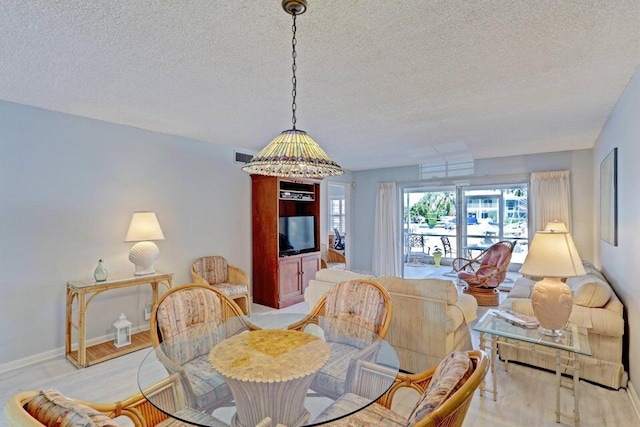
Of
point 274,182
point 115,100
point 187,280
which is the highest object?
point 115,100

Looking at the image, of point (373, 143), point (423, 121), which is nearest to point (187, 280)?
point (373, 143)

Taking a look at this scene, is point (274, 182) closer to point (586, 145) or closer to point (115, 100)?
point (115, 100)

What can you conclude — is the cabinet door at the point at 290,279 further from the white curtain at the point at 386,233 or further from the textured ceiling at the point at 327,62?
the white curtain at the point at 386,233

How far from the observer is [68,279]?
10.8 feet

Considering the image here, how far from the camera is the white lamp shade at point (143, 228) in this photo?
3543 mm

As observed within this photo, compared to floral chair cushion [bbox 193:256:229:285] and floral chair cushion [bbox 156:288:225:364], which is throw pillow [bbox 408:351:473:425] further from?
floral chair cushion [bbox 193:256:229:285]

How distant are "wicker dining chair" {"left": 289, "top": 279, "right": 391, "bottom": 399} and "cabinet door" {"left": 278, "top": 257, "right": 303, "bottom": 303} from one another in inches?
94.0

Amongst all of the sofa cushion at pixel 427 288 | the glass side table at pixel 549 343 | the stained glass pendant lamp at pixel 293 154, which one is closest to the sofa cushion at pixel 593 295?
the glass side table at pixel 549 343

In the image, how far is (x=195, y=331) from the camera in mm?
2176

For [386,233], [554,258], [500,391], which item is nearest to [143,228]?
[500,391]

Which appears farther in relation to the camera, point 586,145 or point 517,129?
point 586,145

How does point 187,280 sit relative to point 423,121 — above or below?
below

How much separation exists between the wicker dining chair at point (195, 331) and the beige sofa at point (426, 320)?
1.21 m

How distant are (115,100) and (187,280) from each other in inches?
94.7
